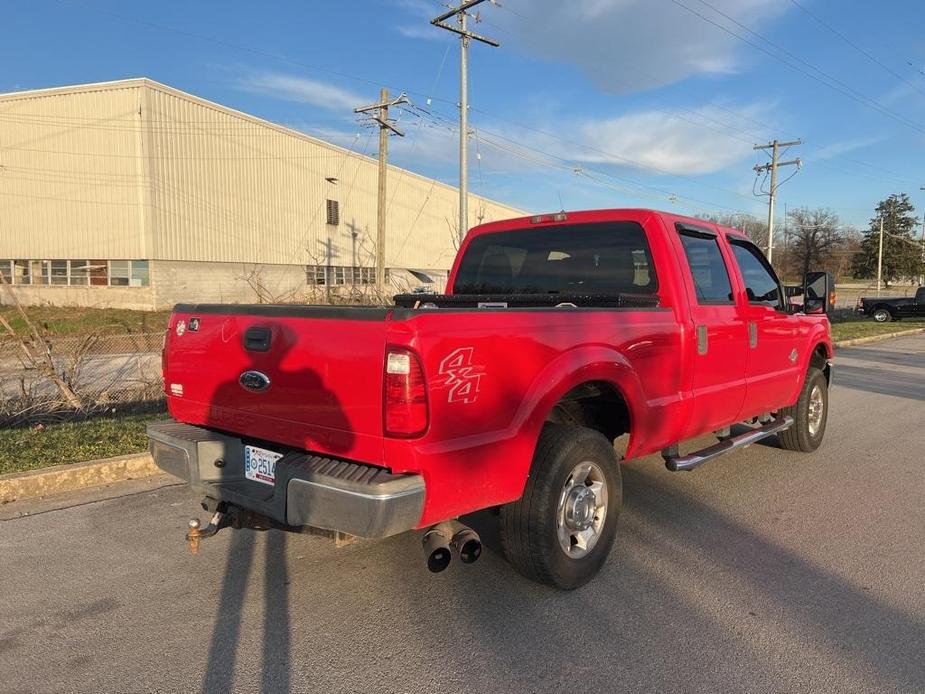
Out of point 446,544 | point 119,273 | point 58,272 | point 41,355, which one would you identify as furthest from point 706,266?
point 58,272

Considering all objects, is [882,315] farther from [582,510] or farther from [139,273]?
[139,273]

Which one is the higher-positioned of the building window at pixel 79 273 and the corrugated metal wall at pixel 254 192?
the corrugated metal wall at pixel 254 192

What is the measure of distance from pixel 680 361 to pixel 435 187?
4699 cm

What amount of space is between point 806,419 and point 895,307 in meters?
26.4

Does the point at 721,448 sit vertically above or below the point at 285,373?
below

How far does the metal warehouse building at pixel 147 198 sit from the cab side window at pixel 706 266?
21.0 m

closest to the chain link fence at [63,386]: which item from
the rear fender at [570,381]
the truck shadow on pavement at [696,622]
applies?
the truck shadow on pavement at [696,622]

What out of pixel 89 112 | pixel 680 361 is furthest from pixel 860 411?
pixel 89 112

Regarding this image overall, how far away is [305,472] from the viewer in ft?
9.46

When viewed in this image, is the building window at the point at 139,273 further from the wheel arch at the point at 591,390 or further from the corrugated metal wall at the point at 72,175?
the wheel arch at the point at 591,390

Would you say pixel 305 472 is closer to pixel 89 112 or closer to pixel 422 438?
pixel 422 438

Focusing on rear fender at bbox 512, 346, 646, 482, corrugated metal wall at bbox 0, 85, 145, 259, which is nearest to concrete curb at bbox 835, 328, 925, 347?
rear fender at bbox 512, 346, 646, 482

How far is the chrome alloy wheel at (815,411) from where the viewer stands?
635 cm

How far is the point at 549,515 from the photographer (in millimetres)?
3279
